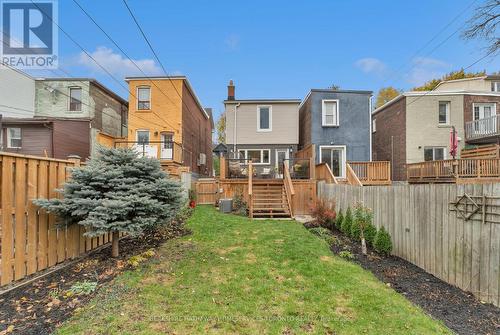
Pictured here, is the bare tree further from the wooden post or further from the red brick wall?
the wooden post

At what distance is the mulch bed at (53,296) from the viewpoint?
3113 mm

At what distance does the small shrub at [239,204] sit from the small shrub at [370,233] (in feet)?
19.9

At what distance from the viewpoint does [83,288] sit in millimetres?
3955

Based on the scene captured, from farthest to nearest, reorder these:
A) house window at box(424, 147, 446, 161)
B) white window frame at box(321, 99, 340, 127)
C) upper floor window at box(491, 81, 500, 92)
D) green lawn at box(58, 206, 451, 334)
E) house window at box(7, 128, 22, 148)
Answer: upper floor window at box(491, 81, 500, 92), house window at box(424, 147, 446, 161), house window at box(7, 128, 22, 148), white window frame at box(321, 99, 340, 127), green lawn at box(58, 206, 451, 334)

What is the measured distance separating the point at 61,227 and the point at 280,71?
22932 mm

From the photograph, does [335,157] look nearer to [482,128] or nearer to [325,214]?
[325,214]

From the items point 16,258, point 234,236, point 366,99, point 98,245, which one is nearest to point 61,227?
point 16,258

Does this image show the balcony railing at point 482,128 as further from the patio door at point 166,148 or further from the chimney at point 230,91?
the patio door at point 166,148

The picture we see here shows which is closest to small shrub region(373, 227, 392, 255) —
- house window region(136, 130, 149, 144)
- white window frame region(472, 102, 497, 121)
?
house window region(136, 130, 149, 144)

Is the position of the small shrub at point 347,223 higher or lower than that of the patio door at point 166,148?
lower

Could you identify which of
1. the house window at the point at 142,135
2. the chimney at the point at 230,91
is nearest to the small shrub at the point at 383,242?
the chimney at the point at 230,91

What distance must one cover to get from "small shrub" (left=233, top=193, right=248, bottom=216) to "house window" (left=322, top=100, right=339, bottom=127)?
811cm

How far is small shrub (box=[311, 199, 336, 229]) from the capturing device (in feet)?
32.7

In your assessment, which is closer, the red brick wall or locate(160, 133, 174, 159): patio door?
locate(160, 133, 174, 159): patio door
